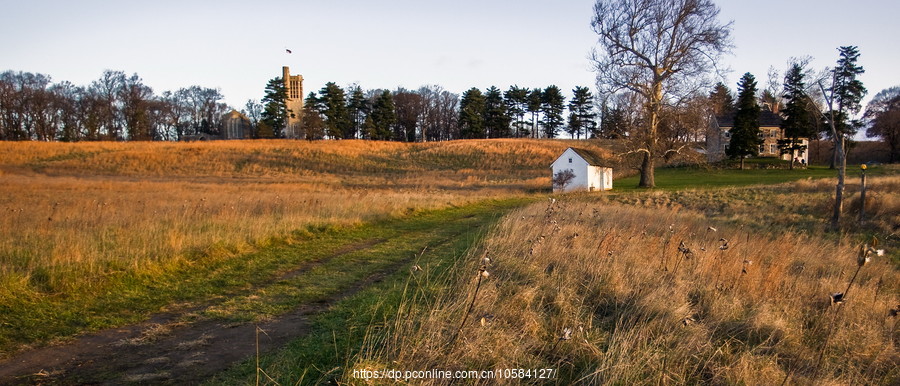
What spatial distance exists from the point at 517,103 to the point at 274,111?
43276 mm

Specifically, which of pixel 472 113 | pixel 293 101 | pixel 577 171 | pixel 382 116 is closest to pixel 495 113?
pixel 472 113

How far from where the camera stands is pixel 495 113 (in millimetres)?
91500

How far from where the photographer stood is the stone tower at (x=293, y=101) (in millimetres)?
87981

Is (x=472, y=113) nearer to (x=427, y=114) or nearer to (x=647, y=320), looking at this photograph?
(x=427, y=114)

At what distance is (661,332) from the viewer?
571 cm

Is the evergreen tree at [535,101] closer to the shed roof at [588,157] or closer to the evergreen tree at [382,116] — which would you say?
the evergreen tree at [382,116]

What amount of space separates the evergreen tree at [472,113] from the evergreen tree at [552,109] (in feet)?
37.3

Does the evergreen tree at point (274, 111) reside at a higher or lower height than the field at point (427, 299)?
higher

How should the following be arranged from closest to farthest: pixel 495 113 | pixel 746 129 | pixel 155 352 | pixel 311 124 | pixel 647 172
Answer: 1. pixel 155 352
2. pixel 647 172
3. pixel 746 129
4. pixel 311 124
5. pixel 495 113

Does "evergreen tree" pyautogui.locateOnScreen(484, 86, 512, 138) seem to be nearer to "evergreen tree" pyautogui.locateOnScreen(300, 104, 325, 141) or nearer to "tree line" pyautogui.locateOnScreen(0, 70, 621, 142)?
"tree line" pyautogui.locateOnScreen(0, 70, 621, 142)

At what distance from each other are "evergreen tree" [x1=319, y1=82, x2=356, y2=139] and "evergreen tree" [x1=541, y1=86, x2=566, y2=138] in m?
35.5

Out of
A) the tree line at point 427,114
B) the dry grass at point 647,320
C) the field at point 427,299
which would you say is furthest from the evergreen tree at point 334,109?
the dry grass at point 647,320

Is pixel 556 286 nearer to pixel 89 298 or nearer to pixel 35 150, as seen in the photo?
pixel 89 298

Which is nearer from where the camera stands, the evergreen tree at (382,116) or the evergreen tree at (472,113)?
the evergreen tree at (382,116)
